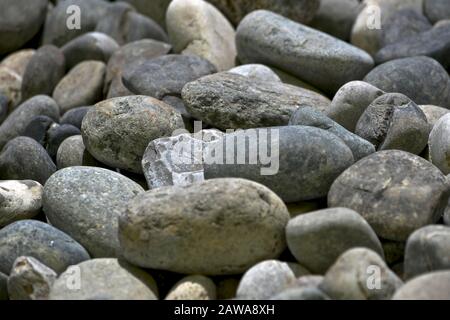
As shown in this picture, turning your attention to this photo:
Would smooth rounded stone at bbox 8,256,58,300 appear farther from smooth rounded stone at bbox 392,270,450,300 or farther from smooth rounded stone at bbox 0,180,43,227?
smooth rounded stone at bbox 392,270,450,300

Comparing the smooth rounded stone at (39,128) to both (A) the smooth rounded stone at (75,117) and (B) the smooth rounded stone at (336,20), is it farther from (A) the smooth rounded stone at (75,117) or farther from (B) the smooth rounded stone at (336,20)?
(B) the smooth rounded stone at (336,20)

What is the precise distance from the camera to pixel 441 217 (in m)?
3.14

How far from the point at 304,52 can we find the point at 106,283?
1939mm

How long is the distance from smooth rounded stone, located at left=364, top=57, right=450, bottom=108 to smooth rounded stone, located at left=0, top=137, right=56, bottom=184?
1699 mm

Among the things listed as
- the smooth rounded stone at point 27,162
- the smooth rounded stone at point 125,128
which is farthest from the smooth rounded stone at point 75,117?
the smooth rounded stone at point 125,128

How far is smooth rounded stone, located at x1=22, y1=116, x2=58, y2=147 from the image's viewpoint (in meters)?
4.21

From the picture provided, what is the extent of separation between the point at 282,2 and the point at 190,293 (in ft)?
9.26

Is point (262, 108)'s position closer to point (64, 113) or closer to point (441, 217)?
point (441, 217)

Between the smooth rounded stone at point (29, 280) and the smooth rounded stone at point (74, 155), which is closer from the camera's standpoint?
the smooth rounded stone at point (29, 280)

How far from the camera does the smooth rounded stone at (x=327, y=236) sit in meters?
2.72

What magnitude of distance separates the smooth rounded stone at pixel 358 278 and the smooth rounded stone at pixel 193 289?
17.2 inches

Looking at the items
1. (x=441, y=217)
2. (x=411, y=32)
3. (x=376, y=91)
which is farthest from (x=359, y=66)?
(x=441, y=217)

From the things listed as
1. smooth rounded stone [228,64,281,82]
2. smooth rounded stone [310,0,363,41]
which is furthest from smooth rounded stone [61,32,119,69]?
smooth rounded stone [310,0,363,41]

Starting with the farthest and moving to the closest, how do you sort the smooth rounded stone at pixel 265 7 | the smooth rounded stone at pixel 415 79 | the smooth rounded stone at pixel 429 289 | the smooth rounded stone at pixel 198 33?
the smooth rounded stone at pixel 265 7
the smooth rounded stone at pixel 198 33
the smooth rounded stone at pixel 415 79
the smooth rounded stone at pixel 429 289
